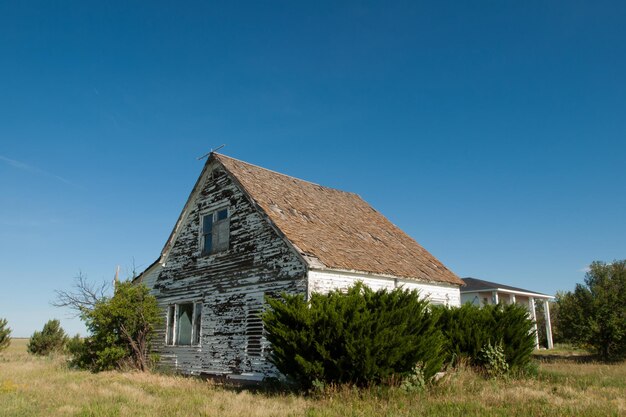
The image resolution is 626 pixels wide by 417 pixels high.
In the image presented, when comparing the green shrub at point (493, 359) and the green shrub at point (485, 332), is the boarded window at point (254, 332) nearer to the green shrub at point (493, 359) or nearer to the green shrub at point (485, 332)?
the green shrub at point (485, 332)

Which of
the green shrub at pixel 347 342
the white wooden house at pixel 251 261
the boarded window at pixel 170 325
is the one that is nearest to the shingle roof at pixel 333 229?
the white wooden house at pixel 251 261

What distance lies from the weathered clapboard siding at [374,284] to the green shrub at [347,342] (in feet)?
4.40

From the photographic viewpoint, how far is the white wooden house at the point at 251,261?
1447 cm

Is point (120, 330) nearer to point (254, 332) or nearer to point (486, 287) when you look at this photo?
point (254, 332)

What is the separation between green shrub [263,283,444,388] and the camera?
33.7 feet

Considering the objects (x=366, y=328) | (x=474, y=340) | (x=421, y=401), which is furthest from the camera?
(x=474, y=340)

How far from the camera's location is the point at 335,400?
31.7 ft

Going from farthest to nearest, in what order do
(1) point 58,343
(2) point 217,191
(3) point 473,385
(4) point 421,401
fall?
(1) point 58,343 < (2) point 217,191 < (3) point 473,385 < (4) point 421,401

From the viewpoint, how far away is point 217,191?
18.0 m

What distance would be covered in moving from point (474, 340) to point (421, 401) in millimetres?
5285

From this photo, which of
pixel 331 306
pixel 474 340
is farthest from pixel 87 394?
pixel 474 340

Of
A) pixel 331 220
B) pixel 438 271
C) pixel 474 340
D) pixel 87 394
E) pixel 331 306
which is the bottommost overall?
pixel 87 394

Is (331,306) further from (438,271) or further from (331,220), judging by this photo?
(438,271)

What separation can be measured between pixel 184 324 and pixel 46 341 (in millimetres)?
19186
